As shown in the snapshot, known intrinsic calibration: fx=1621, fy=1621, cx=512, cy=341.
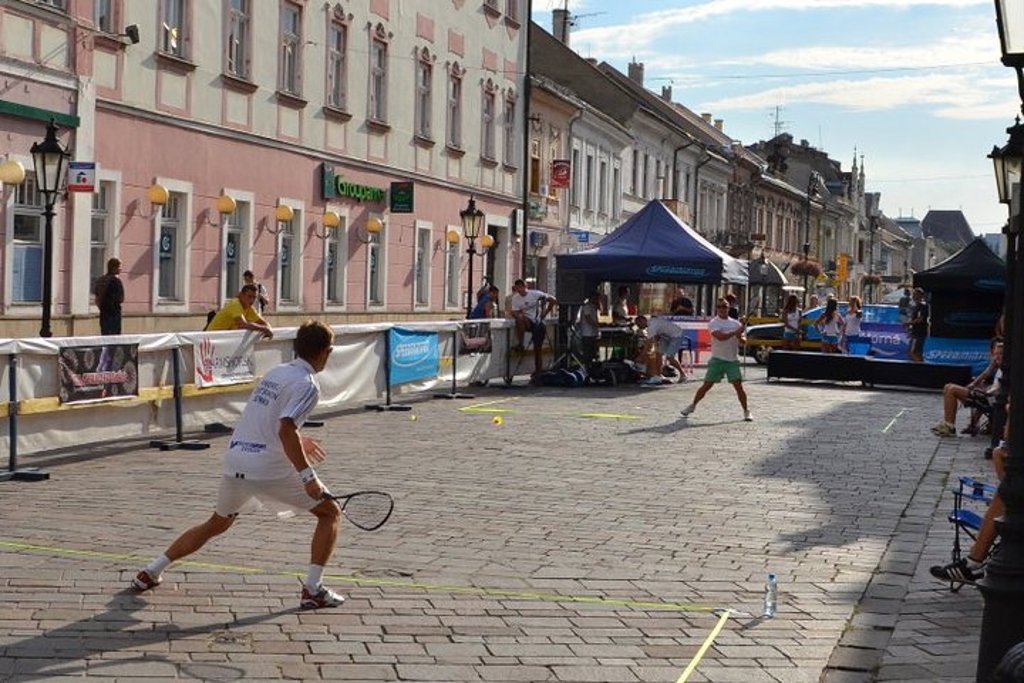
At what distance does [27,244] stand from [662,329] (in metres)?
12.4

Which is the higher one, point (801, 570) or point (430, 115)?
point (430, 115)

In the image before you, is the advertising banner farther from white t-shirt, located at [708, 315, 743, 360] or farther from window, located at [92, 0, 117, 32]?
window, located at [92, 0, 117, 32]

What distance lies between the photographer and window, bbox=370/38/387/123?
33.3 meters

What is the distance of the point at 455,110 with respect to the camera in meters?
38.6

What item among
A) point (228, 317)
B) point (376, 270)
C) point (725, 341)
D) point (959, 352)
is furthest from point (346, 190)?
point (228, 317)

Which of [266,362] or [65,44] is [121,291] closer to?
[65,44]

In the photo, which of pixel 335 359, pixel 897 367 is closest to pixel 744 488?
pixel 335 359

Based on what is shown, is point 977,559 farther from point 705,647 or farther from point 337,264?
point 337,264

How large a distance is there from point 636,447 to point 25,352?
6777mm

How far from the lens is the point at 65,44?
21938 mm

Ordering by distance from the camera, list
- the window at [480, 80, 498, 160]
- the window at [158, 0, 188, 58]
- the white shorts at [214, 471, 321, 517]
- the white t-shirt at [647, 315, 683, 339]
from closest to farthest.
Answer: the white shorts at [214, 471, 321, 517] → the window at [158, 0, 188, 58] → the white t-shirt at [647, 315, 683, 339] → the window at [480, 80, 498, 160]

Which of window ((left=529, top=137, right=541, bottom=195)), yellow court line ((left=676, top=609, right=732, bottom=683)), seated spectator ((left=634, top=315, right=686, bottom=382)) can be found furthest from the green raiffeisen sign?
yellow court line ((left=676, top=609, right=732, bottom=683))

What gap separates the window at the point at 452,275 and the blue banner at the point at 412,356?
1517cm

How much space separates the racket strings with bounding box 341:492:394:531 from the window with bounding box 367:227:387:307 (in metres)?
24.7
